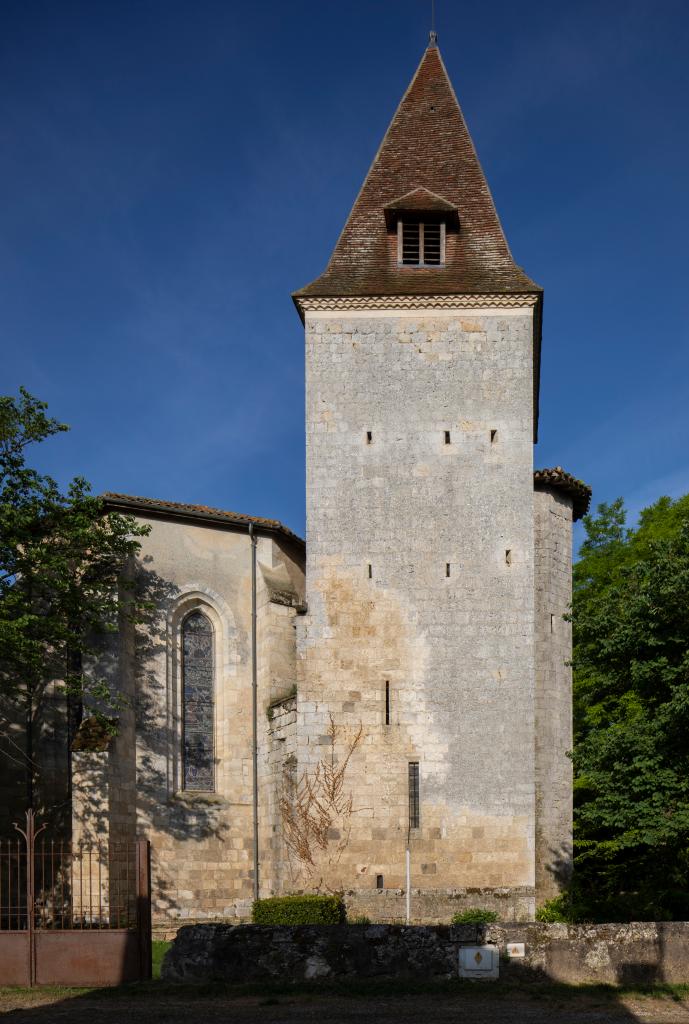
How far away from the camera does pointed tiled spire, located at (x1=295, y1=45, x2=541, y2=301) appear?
24516 mm

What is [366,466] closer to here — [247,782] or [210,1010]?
[247,782]

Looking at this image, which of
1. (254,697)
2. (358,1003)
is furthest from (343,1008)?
(254,697)

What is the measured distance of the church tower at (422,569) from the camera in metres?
22.0

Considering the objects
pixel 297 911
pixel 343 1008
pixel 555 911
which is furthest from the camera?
pixel 555 911

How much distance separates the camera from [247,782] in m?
24.6

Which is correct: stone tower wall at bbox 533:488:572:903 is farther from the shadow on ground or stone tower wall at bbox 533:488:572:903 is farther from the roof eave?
the shadow on ground

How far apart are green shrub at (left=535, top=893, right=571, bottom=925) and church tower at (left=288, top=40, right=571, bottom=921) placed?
0.32m

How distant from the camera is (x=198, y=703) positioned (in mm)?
24875

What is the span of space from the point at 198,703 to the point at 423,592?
551 centimetres

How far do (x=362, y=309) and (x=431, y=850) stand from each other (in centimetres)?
1078

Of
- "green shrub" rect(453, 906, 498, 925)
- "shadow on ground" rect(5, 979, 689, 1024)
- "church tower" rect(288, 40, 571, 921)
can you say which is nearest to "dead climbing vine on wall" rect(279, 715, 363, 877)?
"church tower" rect(288, 40, 571, 921)

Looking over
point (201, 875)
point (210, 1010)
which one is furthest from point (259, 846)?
point (210, 1010)

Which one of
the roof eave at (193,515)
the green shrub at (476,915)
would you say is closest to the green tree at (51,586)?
the roof eave at (193,515)

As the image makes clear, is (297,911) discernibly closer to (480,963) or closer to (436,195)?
(480,963)
